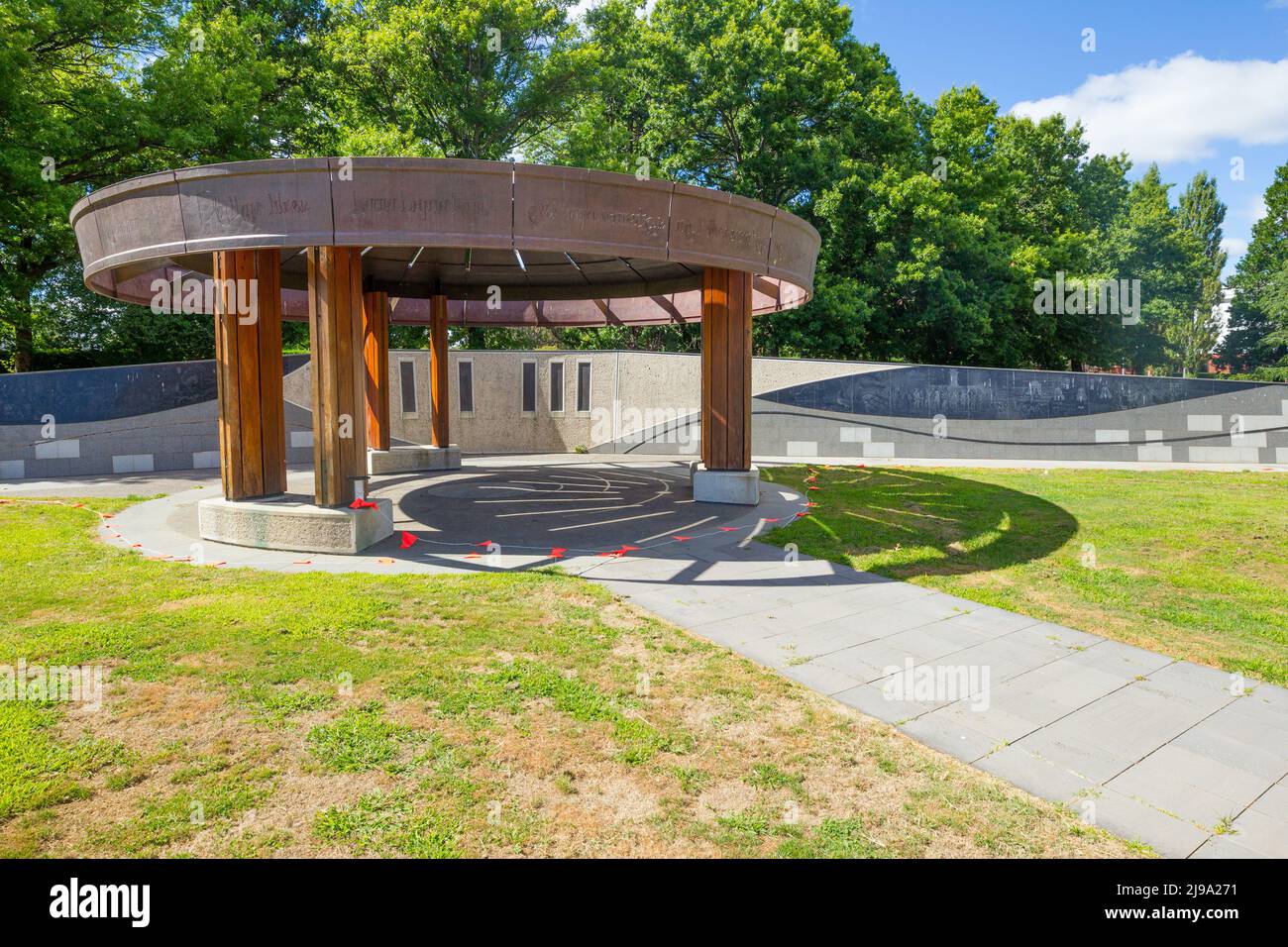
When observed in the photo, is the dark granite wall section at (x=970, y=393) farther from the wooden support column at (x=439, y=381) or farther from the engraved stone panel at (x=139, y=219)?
the engraved stone panel at (x=139, y=219)

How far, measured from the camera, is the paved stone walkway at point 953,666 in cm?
415

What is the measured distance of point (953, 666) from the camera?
20.0ft

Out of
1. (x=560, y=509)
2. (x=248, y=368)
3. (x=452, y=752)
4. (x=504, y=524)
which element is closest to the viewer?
(x=452, y=752)

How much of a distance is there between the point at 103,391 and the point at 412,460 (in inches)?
379

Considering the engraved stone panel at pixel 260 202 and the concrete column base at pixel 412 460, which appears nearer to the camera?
the engraved stone panel at pixel 260 202

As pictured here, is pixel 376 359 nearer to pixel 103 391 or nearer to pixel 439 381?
pixel 439 381

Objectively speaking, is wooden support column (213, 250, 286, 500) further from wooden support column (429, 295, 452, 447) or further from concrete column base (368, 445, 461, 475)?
wooden support column (429, 295, 452, 447)

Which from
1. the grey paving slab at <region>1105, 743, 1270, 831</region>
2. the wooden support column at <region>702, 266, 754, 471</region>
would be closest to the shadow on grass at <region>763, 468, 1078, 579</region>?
the wooden support column at <region>702, 266, 754, 471</region>

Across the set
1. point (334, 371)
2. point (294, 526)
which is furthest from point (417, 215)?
point (294, 526)

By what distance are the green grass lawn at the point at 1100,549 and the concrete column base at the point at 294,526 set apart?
6411 millimetres

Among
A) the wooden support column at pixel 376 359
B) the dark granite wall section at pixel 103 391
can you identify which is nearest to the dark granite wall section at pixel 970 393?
the wooden support column at pixel 376 359

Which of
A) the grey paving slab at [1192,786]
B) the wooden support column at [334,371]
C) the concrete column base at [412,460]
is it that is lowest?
the grey paving slab at [1192,786]

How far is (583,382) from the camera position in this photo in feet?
85.4

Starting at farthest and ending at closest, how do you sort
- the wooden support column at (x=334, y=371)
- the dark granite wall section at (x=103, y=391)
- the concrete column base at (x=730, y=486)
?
the dark granite wall section at (x=103, y=391) < the concrete column base at (x=730, y=486) < the wooden support column at (x=334, y=371)
